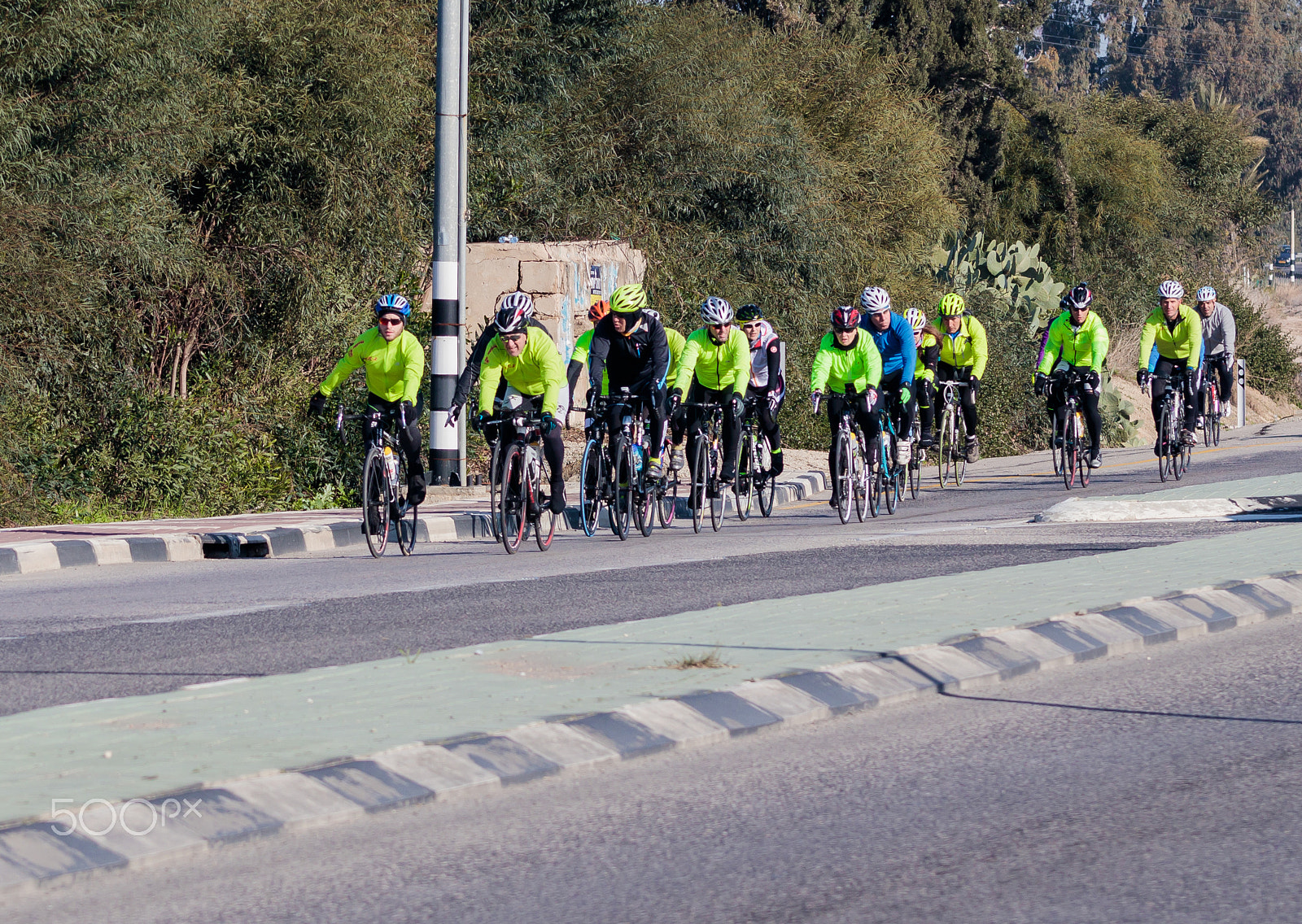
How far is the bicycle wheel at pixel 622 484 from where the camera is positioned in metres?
15.1

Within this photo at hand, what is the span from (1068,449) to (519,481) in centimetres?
841

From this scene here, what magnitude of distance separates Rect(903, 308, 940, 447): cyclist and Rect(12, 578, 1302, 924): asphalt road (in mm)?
13512

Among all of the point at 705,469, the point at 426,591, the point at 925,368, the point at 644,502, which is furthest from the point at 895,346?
the point at 426,591

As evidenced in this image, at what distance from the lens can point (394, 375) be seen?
14.3 metres

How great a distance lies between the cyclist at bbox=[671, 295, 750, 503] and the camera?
16.0 m

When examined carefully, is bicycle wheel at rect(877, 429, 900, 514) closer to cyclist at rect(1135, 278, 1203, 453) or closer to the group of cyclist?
the group of cyclist

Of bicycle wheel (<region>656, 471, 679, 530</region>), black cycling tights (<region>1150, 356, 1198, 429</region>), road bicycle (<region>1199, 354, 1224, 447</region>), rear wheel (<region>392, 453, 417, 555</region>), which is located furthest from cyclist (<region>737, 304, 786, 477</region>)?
road bicycle (<region>1199, 354, 1224, 447</region>)

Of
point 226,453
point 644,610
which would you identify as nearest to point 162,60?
point 226,453

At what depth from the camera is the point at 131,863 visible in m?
4.96

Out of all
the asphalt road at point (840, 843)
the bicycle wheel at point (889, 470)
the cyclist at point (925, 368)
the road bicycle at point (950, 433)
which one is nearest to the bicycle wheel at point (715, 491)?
the bicycle wheel at point (889, 470)

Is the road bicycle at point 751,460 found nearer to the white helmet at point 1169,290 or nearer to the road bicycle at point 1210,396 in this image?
the white helmet at point 1169,290

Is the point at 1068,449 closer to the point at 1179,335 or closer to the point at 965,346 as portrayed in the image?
the point at 965,346

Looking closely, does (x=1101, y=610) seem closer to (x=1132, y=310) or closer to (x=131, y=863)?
(x=131, y=863)

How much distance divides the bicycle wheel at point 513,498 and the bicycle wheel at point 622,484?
3.61 ft
